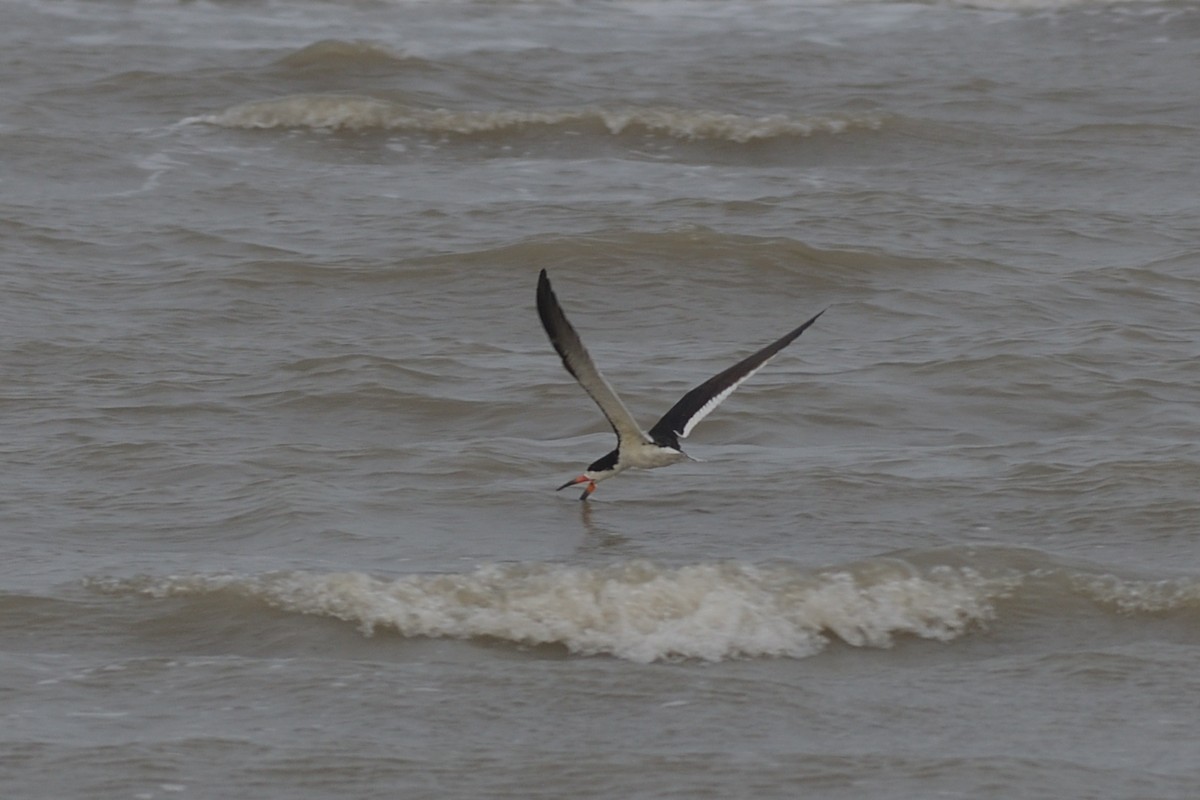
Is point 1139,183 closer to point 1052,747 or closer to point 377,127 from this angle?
point 377,127

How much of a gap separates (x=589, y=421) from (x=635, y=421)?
64.2 inches

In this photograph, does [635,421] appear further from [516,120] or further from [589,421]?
[516,120]

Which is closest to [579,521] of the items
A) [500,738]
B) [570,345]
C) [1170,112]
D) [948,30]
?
[570,345]

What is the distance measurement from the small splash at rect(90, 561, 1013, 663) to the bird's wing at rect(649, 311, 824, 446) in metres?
1.06

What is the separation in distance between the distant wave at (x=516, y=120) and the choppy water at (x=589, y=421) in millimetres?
62

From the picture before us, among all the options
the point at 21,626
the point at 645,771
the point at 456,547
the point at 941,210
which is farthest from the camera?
the point at 941,210

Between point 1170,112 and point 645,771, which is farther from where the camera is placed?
point 1170,112

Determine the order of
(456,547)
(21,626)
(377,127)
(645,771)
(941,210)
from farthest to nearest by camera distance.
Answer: (377,127), (941,210), (456,547), (21,626), (645,771)

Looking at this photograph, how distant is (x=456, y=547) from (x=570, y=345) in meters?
1.09

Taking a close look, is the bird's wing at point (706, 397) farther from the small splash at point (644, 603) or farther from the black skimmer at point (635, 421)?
Result: the small splash at point (644, 603)

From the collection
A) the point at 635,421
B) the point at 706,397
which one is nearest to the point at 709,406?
the point at 706,397

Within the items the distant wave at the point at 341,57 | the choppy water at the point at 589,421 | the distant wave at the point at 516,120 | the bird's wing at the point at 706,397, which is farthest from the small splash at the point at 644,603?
the distant wave at the point at 341,57

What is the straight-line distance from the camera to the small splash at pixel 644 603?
23.7 feet

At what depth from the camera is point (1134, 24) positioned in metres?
20.7
